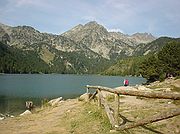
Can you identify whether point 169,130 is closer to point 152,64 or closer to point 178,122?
point 178,122

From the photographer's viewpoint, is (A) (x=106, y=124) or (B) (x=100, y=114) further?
(B) (x=100, y=114)

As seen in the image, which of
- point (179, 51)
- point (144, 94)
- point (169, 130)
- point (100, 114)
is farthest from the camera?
point (179, 51)

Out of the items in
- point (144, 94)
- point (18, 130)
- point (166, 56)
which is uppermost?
point (166, 56)

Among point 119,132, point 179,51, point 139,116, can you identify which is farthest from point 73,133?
point 179,51

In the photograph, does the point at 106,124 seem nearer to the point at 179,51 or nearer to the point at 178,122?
the point at 178,122

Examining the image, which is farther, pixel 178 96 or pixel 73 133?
pixel 73 133

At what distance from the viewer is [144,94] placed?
9.77m

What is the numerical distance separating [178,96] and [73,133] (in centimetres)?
580

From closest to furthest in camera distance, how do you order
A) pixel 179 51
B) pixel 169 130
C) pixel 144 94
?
pixel 144 94, pixel 169 130, pixel 179 51

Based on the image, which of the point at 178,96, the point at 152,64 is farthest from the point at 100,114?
the point at 152,64

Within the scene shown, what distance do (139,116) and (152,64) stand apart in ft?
288

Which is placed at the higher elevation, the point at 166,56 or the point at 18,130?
the point at 166,56

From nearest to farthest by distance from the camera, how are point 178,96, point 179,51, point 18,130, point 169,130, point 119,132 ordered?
point 178,96, point 119,132, point 169,130, point 18,130, point 179,51

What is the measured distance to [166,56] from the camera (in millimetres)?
92500
